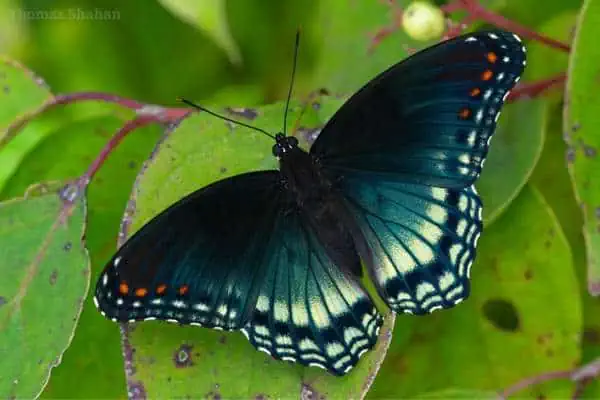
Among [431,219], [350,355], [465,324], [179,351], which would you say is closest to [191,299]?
[179,351]

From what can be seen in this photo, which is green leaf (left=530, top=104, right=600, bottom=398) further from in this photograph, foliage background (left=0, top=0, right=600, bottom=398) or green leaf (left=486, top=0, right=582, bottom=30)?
green leaf (left=486, top=0, right=582, bottom=30)

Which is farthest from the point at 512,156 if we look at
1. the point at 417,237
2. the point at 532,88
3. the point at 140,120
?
the point at 140,120

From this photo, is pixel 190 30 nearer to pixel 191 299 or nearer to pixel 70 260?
pixel 70 260

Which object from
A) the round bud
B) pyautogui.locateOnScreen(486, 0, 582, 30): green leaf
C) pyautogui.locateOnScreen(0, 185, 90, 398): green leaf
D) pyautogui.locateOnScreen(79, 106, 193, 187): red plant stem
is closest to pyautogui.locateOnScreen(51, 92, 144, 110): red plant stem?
pyautogui.locateOnScreen(79, 106, 193, 187): red plant stem

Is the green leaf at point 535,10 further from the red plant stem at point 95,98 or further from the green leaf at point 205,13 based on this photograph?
the red plant stem at point 95,98

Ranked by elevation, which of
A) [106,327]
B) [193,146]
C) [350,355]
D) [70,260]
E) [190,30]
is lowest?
[350,355]
